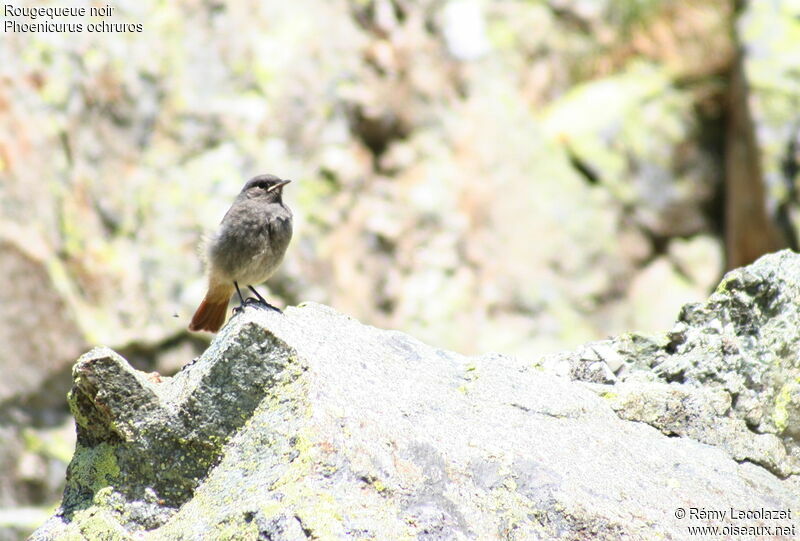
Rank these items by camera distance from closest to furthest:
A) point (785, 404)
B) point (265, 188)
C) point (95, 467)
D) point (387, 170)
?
point (95, 467) < point (785, 404) < point (265, 188) < point (387, 170)

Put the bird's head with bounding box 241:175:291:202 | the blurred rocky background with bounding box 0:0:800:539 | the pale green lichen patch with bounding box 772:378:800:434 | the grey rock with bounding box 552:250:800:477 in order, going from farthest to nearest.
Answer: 1. the blurred rocky background with bounding box 0:0:800:539
2. the bird's head with bounding box 241:175:291:202
3. the pale green lichen patch with bounding box 772:378:800:434
4. the grey rock with bounding box 552:250:800:477

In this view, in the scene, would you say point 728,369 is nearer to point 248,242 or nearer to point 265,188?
point 248,242

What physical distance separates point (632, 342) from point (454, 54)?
10234 mm

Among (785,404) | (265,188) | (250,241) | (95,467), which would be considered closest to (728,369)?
(785,404)

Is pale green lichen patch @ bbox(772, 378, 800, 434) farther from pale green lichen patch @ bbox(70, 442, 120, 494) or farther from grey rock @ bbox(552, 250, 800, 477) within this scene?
pale green lichen patch @ bbox(70, 442, 120, 494)

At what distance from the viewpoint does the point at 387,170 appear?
1304cm

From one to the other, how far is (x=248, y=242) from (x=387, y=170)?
6.69m

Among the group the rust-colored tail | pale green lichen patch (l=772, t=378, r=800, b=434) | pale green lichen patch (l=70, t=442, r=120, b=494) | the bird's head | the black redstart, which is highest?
the bird's head

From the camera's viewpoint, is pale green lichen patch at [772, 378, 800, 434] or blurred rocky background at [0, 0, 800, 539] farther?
blurred rocky background at [0, 0, 800, 539]

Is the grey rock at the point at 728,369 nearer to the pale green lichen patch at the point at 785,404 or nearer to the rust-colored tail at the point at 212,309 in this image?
the pale green lichen patch at the point at 785,404

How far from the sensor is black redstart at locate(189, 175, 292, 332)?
21.4 feet

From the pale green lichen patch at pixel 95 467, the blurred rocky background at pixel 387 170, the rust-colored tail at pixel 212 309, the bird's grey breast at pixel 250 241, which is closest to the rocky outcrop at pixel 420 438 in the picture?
the pale green lichen patch at pixel 95 467

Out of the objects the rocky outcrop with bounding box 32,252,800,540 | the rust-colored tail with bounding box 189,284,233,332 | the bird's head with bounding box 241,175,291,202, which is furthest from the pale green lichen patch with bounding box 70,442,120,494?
the bird's head with bounding box 241,175,291,202

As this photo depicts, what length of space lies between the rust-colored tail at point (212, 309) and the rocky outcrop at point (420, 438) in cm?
266
